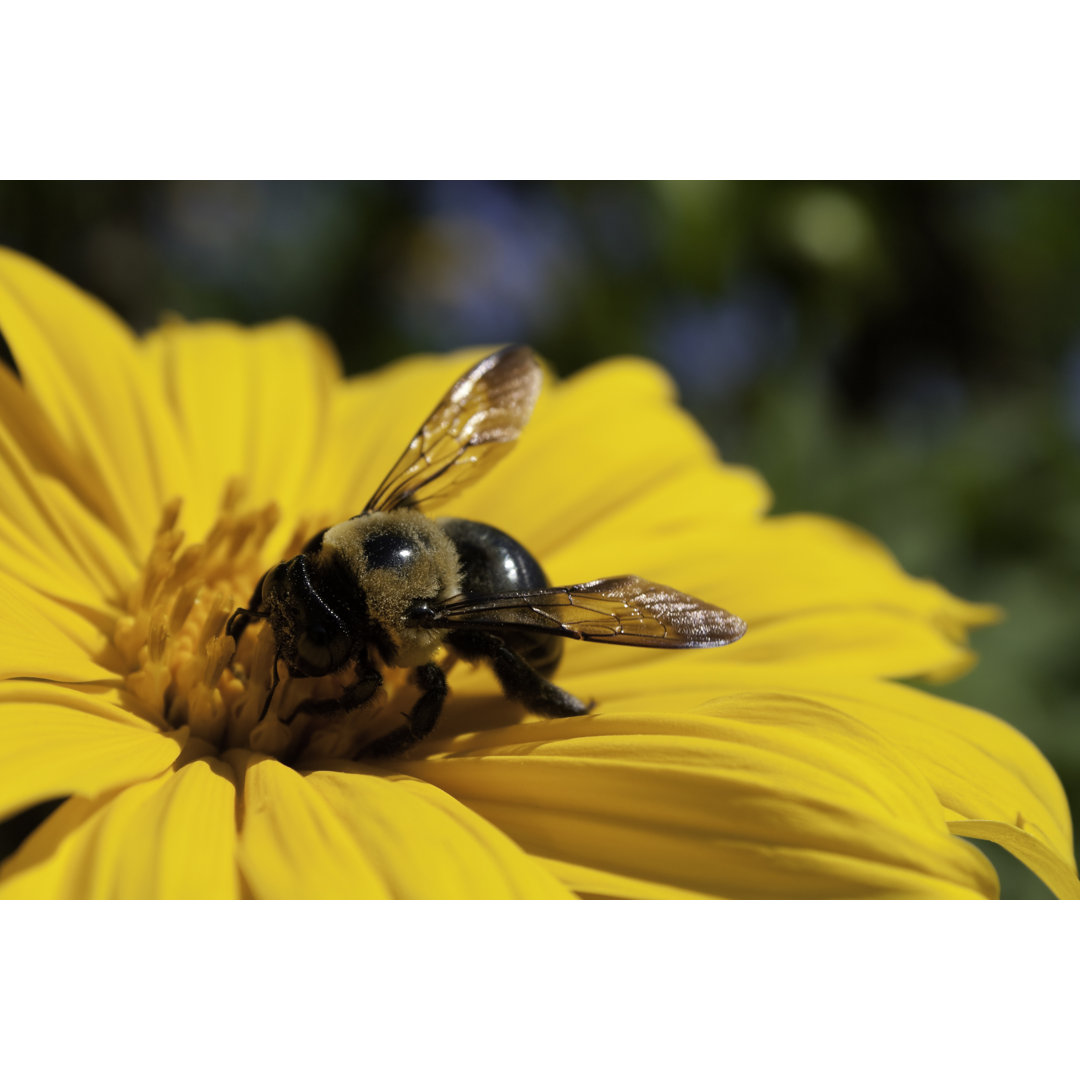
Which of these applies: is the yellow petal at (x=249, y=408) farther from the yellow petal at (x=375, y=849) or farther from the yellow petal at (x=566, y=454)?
the yellow petal at (x=375, y=849)

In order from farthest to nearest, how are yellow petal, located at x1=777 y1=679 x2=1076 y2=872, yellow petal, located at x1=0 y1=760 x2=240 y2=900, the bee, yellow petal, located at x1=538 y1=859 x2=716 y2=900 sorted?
yellow petal, located at x1=777 y1=679 x2=1076 y2=872, the bee, yellow petal, located at x1=538 y1=859 x2=716 y2=900, yellow petal, located at x1=0 y1=760 x2=240 y2=900

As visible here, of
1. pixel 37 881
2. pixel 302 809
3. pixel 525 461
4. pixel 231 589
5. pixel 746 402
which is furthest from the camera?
pixel 746 402

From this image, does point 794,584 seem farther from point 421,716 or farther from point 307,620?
point 307,620

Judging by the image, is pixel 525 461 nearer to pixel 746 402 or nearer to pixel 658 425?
pixel 658 425

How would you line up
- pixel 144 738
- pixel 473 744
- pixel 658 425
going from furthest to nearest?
pixel 658 425 → pixel 473 744 → pixel 144 738

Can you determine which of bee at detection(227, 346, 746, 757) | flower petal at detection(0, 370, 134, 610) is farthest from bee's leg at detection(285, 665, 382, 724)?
flower petal at detection(0, 370, 134, 610)

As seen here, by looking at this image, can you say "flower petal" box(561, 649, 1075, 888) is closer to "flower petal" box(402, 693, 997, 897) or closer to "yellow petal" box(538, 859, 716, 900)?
"flower petal" box(402, 693, 997, 897)

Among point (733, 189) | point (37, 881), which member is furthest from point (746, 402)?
point (37, 881)
